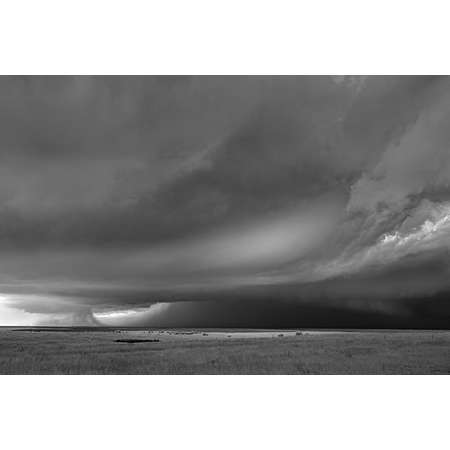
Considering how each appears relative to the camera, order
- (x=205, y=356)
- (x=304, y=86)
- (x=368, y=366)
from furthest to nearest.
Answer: (x=304, y=86) < (x=205, y=356) < (x=368, y=366)

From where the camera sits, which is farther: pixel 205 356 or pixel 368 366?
pixel 205 356

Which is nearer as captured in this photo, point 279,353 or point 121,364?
point 121,364

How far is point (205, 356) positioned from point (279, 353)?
4978 millimetres

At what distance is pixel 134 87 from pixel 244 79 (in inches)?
281

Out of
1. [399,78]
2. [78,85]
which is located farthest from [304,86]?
[78,85]

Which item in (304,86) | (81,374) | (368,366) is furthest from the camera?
(304,86)

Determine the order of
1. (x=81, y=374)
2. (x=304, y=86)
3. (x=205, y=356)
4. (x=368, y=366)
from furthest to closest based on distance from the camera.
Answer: (x=304, y=86)
(x=205, y=356)
(x=368, y=366)
(x=81, y=374)

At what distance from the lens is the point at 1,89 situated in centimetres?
2856

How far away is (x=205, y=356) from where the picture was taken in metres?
27.7
